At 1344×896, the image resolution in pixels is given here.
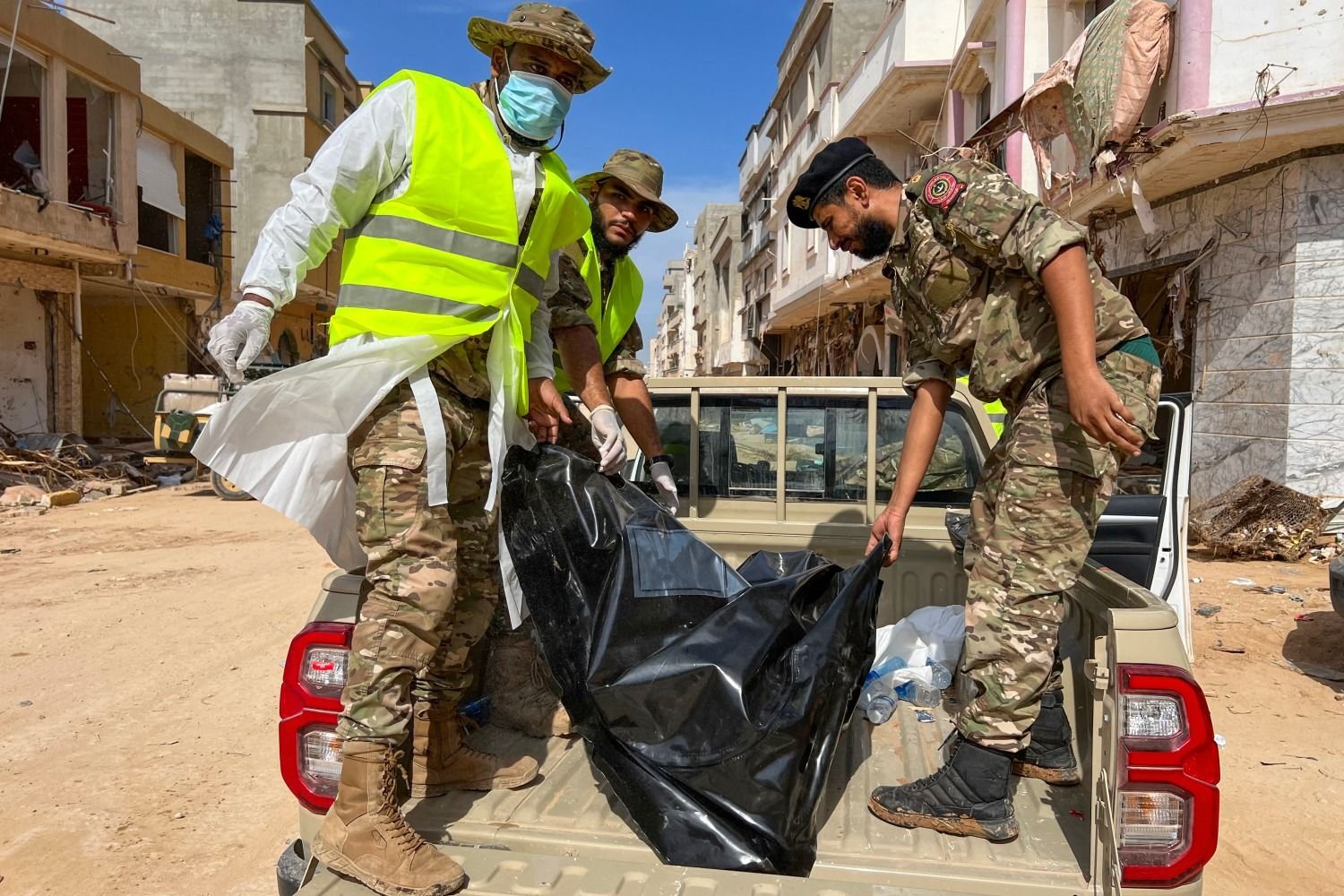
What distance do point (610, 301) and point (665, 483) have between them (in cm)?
84

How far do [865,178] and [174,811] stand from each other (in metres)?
3.38

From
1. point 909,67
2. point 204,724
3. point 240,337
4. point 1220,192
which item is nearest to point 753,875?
point 240,337

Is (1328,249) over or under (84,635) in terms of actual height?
over

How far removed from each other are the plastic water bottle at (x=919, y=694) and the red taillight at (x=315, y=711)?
1.51 m

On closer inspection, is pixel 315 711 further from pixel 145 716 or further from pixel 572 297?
pixel 145 716

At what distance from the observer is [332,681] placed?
193cm

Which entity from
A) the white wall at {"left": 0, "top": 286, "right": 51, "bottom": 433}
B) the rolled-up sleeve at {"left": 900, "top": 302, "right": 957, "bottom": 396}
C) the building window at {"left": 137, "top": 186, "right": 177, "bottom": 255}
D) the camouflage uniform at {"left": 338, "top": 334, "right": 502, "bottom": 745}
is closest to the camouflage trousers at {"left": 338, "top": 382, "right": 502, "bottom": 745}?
the camouflage uniform at {"left": 338, "top": 334, "right": 502, "bottom": 745}

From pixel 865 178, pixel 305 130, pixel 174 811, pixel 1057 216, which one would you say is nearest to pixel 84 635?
pixel 174 811

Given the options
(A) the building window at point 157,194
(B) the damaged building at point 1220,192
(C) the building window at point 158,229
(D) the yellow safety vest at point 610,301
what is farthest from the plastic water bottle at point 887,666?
(C) the building window at point 158,229

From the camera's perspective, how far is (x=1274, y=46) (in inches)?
293

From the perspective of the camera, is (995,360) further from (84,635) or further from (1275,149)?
(1275,149)

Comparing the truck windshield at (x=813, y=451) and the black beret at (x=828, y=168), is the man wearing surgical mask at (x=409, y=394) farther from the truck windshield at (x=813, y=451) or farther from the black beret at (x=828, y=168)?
the truck windshield at (x=813, y=451)

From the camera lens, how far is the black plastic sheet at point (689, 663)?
5.78 feet

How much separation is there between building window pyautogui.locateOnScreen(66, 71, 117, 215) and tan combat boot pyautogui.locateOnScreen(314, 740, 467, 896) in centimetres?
Result: 1629
